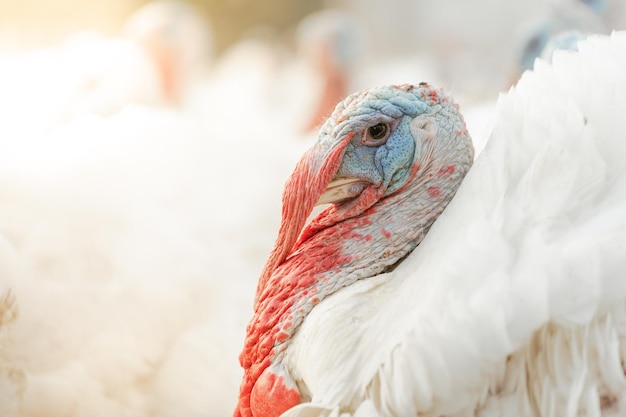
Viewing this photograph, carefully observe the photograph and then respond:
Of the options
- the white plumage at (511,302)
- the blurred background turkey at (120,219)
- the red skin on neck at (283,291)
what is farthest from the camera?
the blurred background turkey at (120,219)

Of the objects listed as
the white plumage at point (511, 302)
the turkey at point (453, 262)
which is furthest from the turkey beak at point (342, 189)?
the white plumage at point (511, 302)

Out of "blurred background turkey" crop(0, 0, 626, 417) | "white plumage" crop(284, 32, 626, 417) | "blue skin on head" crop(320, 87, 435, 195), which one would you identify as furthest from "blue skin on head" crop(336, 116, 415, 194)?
"blurred background turkey" crop(0, 0, 626, 417)

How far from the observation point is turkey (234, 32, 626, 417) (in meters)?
1.20

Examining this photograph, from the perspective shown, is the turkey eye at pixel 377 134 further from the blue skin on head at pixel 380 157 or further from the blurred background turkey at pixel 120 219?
the blurred background turkey at pixel 120 219

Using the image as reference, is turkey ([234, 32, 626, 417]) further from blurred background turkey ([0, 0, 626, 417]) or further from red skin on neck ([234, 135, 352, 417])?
blurred background turkey ([0, 0, 626, 417])

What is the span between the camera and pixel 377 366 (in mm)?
1263

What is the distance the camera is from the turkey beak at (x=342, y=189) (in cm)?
142

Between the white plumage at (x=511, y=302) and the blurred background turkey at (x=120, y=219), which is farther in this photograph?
the blurred background turkey at (x=120, y=219)

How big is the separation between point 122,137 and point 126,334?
61 cm

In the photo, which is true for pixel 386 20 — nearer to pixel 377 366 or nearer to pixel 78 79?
pixel 78 79

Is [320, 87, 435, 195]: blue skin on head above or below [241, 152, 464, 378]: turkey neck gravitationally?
above

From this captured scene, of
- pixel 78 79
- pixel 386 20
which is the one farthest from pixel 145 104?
pixel 386 20

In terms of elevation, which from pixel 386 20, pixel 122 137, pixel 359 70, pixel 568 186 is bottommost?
pixel 568 186

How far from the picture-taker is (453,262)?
126 cm
